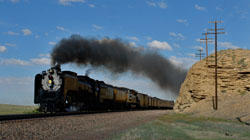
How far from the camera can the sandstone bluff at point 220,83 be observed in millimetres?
29500

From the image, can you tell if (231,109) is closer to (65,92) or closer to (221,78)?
(221,78)

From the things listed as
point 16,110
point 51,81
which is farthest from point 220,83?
point 16,110

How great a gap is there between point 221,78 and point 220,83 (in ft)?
2.01

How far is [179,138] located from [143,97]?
41.9 metres

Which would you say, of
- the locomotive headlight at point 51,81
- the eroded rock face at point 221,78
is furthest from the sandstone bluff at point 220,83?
the locomotive headlight at point 51,81

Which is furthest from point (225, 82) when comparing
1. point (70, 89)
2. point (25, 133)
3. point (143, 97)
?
point (25, 133)

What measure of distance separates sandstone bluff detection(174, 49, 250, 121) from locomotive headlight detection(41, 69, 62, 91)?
14.8 m

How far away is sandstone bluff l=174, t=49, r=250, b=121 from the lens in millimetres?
29500

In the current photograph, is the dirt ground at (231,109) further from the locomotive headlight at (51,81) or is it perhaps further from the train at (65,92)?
the locomotive headlight at (51,81)

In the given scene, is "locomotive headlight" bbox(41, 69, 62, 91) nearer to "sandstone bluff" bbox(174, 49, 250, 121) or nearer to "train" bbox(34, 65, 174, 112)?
"train" bbox(34, 65, 174, 112)

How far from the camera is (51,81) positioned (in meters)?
22.2

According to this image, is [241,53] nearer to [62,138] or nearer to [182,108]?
[182,108]

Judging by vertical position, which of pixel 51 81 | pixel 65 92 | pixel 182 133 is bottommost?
pixel 182 133

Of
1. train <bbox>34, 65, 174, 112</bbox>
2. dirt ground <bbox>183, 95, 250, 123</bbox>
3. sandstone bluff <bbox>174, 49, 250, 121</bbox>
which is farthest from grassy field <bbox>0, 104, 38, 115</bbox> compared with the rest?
sandstone bluff <bbox>174, 49, 250, 121</bbox>
